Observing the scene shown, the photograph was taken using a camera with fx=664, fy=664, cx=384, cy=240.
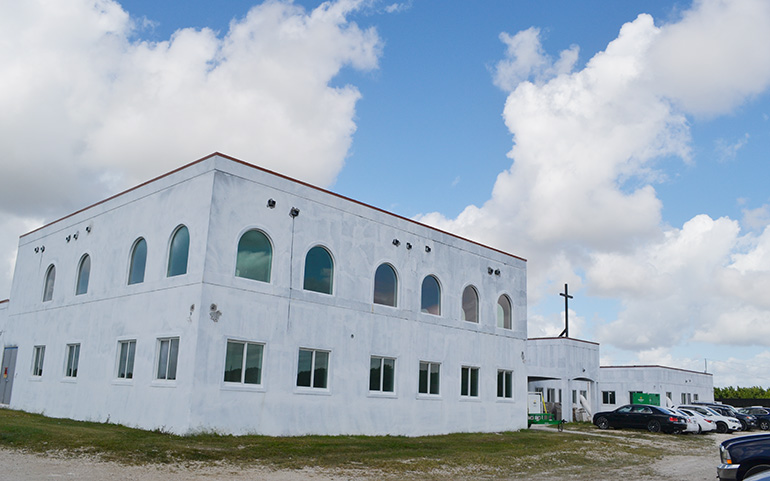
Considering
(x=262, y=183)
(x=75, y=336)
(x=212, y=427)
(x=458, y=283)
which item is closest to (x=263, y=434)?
(x=212, y=427)

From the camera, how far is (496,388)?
26859mm

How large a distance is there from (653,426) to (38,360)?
27.0 meters

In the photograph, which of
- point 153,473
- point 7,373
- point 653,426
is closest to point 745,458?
point 153,473

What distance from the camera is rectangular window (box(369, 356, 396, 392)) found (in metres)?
21.9

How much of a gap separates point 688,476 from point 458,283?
12.2 meters

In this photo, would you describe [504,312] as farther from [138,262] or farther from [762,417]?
[762,417]

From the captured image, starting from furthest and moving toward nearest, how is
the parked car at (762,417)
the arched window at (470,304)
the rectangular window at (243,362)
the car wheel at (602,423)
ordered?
the parked car at (762,417)
the car wheel at (602,423)
the arched window at (470,304)
the rectangular window at (243,362)

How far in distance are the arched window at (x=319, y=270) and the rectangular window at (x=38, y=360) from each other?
11.7m

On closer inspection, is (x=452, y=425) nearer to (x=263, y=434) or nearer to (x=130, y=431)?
(x=263, y=434)

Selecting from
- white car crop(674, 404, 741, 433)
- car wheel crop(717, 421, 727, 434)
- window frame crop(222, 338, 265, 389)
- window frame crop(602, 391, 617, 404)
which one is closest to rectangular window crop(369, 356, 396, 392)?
window frame crop(222, 338, 265, 389)

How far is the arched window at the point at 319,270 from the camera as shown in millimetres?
20372

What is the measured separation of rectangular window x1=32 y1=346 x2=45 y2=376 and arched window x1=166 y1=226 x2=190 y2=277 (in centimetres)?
936

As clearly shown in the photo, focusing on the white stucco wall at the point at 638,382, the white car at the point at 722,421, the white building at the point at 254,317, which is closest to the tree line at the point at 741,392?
the white stucco wall at the point at 638,382

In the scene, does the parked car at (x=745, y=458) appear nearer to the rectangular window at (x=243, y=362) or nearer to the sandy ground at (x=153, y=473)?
the sandy ground at (x=153, y=473)
